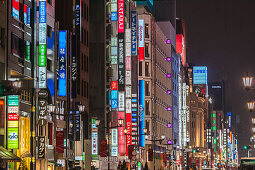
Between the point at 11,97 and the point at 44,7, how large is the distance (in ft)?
40.8

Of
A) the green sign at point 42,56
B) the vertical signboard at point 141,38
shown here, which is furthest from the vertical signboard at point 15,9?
the vertical signboard at point 141,38

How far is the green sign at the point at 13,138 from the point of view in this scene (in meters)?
46.3

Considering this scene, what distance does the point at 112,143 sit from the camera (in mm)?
87000

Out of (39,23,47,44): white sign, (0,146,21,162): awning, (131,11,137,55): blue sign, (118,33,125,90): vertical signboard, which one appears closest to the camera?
(0,146,21,162): awning

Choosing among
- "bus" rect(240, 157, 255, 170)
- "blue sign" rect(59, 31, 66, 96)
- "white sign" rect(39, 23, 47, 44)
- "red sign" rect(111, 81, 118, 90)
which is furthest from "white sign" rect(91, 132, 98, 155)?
"white sign" rect(39, 23, 47, 44)

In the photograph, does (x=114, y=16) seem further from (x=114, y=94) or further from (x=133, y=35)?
(x=114, y=94)

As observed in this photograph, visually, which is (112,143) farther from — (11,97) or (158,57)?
(158,57)

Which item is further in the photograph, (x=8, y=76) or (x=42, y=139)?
(x=42, y=139)

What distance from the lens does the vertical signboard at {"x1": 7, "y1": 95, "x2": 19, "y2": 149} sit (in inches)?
1823

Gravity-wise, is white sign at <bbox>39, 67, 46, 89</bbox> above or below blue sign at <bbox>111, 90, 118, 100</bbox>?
below

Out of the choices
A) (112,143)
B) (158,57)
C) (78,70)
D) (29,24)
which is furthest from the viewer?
(158,57)

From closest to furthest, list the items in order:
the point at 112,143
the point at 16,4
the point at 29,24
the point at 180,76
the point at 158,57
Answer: the point at 16,4
the point at 29,24
the point at 112,143
the point at 158,57
the point at 180,76

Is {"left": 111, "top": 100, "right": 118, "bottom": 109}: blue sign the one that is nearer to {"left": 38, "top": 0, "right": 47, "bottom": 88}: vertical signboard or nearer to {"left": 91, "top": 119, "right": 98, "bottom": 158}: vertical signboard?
{"left": 91, "top": 119, "right": 98, "bottom": 158}: vertical signboard

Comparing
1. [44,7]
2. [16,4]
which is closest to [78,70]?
[44,7]
